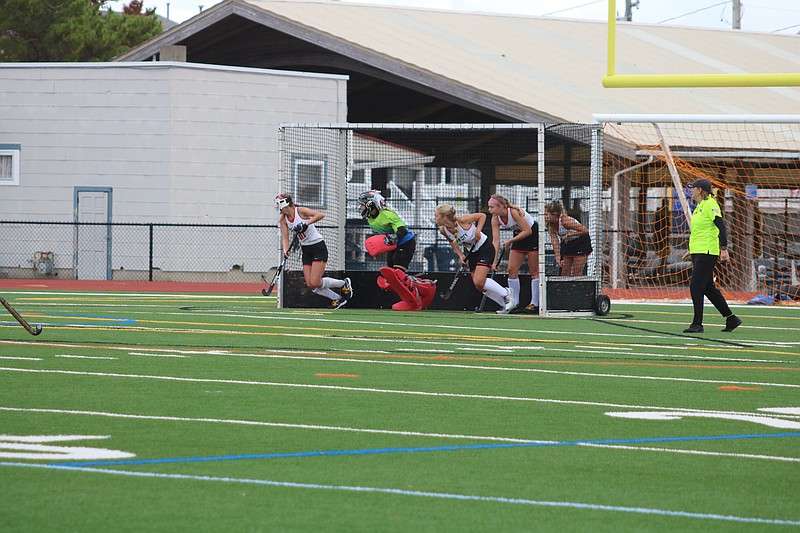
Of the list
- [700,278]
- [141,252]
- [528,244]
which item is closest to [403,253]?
[528,244]

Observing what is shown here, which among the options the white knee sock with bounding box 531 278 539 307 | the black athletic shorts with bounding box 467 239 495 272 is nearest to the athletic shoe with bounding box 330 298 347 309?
the black athletic shorts with bounding box 467 239 495 272

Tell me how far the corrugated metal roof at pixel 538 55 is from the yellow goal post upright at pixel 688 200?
1625 millimetres

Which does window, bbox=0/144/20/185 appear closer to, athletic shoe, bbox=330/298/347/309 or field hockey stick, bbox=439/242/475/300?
athletic shoe, bbox=330/298/347/309

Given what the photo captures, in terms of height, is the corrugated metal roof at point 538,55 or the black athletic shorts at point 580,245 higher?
the corrugated metal roof at point 538,55

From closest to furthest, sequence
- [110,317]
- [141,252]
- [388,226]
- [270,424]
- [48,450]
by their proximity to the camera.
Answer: [48,450], [270,424], [110,317], [388,226], [141,252]

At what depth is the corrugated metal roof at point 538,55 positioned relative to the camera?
30.1 m

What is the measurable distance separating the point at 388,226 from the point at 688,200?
1052 cm

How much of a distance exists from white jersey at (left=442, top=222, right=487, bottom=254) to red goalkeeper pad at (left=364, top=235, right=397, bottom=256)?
1042 millimetres

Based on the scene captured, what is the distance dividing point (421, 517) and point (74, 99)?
2760 cm

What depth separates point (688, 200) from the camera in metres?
28.5

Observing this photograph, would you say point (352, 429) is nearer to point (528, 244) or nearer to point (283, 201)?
point (283, 201)

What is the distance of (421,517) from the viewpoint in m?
5.31

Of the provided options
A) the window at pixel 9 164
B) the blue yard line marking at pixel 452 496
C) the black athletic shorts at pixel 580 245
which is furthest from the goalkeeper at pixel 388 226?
the window at pixel 9 164

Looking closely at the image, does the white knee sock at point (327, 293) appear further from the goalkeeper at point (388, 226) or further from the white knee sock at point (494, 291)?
the white knee sock at point (494, 291)
